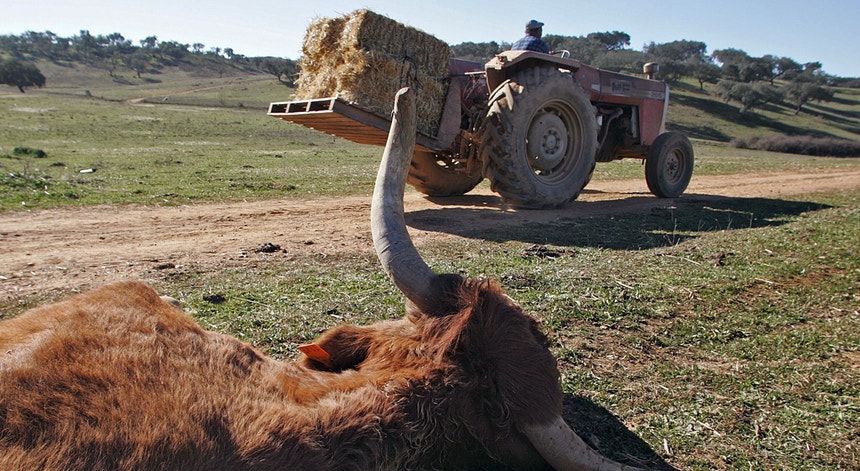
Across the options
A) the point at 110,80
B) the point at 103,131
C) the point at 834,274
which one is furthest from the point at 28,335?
the point at 110,80

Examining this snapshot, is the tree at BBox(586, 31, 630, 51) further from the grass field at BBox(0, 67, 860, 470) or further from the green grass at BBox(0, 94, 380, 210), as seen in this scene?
the grass field at BBox(0, 67, 860, 470)

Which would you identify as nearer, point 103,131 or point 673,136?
point 673,136

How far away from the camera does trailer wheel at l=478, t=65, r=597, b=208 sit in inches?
394

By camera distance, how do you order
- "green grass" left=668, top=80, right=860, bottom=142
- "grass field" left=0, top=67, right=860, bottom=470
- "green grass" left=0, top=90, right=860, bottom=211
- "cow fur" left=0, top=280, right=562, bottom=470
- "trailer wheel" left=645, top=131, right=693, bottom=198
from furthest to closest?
"green grass" left=668, top=80, right=860, bottom=142, "trailer wheel" left=645, top=131, right=693, bottom=198, "green grass" left=0, top=90, right=860, bottom=211, "grass field" left=0, top=67, right=860, bottom=470, "cow fur" left=0, top=280, right=562, bottom=470

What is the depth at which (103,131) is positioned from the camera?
2670cm

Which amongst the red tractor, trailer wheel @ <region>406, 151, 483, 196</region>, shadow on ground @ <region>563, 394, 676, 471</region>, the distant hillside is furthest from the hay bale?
the distant hillside

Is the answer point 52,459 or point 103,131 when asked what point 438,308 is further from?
point 103,131

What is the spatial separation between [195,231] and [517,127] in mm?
5104

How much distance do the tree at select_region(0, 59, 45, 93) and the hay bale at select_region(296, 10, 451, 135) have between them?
5533cm

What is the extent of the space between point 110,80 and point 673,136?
246 feet

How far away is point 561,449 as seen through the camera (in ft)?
9.05

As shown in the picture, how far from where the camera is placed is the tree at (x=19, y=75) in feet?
175

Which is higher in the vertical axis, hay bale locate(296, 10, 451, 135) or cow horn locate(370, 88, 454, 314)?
hay bale locate(296, 10, 451, 135)

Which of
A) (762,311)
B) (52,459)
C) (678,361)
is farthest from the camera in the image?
(762,311)
